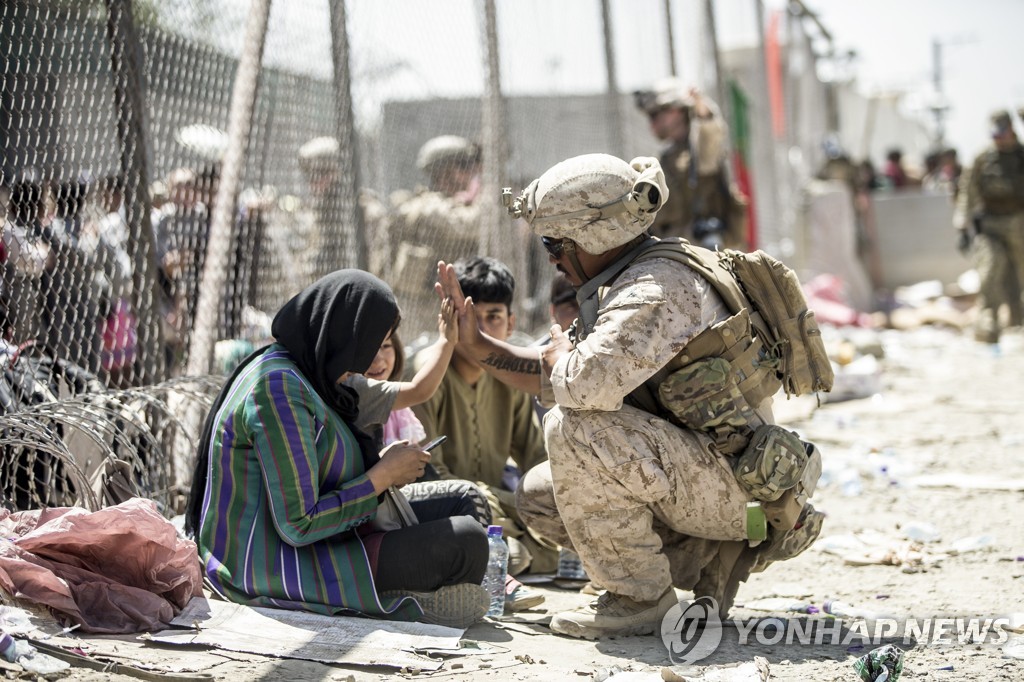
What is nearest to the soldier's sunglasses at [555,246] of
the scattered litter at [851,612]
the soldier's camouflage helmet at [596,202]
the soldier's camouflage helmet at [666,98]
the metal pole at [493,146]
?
the soldier's camouflage helmet at [596,202]

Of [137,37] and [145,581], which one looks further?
[137,37]

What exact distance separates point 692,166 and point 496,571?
16.3 ft

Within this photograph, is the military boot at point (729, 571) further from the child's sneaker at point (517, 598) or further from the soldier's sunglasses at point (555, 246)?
the soldier's sunglasses at point (555, 246)

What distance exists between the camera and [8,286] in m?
3.57

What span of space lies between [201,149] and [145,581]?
2.21 m

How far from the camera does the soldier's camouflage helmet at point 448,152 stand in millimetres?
6973

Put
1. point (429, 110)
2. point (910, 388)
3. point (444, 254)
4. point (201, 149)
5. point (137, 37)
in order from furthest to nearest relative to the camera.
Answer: point (910, 388) < point (429, 110) < point (444, 254) < point (201, 149) < point (137, 37)

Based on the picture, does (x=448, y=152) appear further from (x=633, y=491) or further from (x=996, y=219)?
(x=996, y=219)

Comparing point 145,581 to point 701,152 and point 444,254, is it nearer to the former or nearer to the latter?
point 444,254

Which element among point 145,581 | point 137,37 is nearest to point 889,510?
point 145,581

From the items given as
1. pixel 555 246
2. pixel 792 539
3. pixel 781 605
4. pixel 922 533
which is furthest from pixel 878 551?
pixel 555 246

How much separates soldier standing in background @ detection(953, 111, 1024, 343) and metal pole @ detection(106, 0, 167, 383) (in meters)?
9.12

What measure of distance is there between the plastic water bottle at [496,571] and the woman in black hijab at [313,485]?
0.88 ft

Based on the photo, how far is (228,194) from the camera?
14.6 ft
